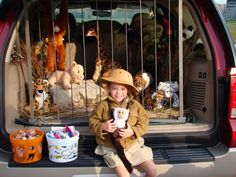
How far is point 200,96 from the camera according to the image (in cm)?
337

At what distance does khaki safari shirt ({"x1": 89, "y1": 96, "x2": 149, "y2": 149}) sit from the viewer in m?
2.86

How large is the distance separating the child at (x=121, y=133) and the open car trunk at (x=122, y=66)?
0.19m

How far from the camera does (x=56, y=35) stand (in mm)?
4109

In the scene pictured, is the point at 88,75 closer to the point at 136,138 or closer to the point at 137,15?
the point at 137,15

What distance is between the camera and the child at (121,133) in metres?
2.81

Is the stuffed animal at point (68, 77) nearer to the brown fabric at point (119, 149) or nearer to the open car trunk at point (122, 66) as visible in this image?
the open car trunk at point (122, 66)

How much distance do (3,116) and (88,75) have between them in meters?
1.64

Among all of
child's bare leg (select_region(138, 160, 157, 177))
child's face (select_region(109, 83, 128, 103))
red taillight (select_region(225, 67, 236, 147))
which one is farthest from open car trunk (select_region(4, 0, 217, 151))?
child's face (select_region(109, 83, 128, 103))

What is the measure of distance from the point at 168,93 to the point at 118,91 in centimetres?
96

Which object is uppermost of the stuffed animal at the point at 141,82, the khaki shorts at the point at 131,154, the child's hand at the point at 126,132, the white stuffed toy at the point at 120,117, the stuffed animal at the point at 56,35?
the stuffed animal at the point at 56,35

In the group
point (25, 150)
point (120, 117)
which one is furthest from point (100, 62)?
point (25, 150)

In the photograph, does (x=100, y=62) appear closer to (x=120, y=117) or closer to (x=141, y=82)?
(x=141, y=82)

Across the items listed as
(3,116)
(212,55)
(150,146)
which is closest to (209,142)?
(150,146)

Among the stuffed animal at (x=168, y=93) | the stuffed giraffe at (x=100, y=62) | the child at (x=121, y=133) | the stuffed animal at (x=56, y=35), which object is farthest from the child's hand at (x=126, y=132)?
the stuffed animal at (x=56, y=35)
